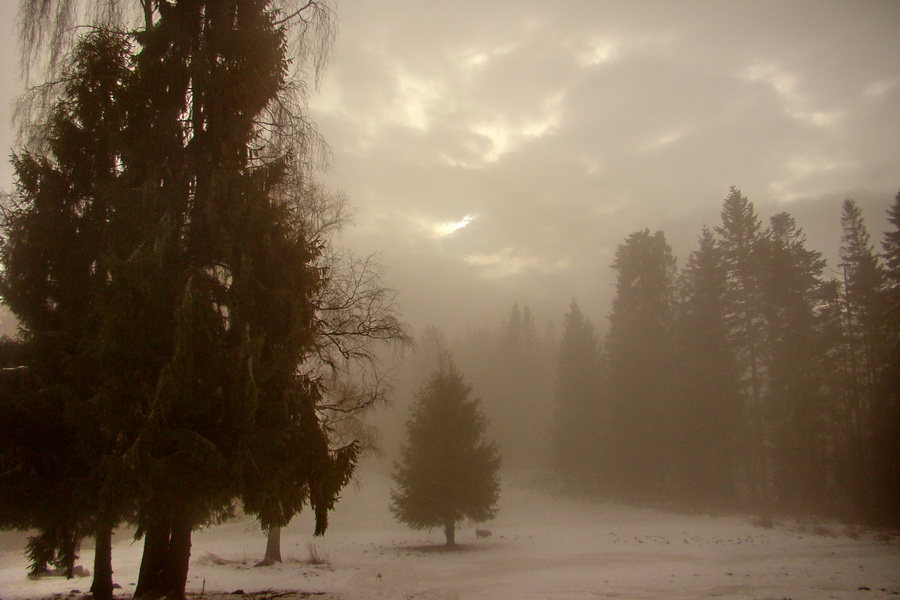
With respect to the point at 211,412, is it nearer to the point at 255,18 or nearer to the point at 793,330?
the point at 255,18

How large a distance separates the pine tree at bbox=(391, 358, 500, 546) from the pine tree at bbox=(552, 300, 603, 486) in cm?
1999

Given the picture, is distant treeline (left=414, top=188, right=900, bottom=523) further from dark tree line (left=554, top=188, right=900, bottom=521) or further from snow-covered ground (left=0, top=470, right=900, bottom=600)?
snow-covered ground (left=0, top=470, right=900, bottom=600)

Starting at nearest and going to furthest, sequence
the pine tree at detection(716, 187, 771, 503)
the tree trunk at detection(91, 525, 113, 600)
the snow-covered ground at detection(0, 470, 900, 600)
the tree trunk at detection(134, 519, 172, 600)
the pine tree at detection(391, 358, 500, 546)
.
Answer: the tree trunk at detection(134, 519, 172, 600) → the tree trunk at detection(91, 525, 113, 600) → the snow-covered ground at detection(0, 470, 900, 600) → the pine tree at detection(391, 358, 500, 546) → the pine tree at detection(716, 187, 771, 503)

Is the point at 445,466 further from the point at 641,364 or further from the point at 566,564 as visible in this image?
the point at 641,364

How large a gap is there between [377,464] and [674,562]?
4802 cm

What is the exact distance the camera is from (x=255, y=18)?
9008 millimetres

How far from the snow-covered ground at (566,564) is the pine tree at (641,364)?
6.61 m

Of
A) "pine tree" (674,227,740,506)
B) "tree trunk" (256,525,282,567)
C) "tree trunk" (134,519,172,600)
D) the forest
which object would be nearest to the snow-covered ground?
"tree trunk" (256,525,282,567)

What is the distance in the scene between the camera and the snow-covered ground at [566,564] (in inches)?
478

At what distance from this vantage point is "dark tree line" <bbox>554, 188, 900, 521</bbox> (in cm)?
2773

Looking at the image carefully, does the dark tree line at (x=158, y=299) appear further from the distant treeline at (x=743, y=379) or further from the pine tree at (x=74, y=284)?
the distant treeline at (x=743, y=379)

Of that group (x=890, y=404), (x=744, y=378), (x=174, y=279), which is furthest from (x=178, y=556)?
(x=744, y=378)

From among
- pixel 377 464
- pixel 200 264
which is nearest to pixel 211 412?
pixel 200 264

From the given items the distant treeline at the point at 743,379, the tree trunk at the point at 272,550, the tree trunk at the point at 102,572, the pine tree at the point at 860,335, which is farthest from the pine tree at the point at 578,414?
the tree trunk at the point at 102,572
